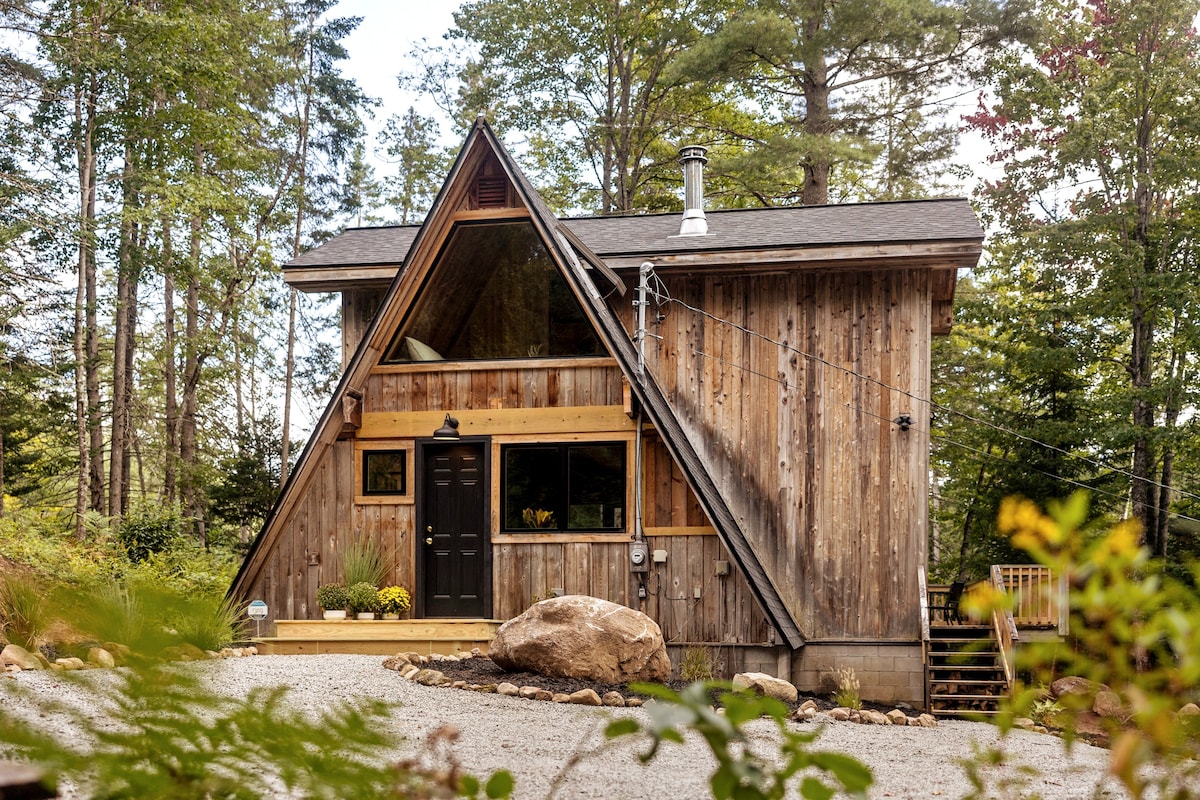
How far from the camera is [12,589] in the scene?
29.5 feet

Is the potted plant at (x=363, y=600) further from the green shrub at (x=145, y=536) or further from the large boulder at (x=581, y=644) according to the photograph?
the green shrub at (x=145, y=536)

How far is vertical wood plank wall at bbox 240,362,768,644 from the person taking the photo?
11258 mm

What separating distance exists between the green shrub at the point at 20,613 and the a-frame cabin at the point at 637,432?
297 centimetres

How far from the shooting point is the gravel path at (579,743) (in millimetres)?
5895

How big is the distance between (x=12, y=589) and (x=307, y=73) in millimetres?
21262

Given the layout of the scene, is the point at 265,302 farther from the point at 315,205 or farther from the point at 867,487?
the point at 867,487

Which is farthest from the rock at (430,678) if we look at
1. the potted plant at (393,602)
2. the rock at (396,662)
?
the potted plant at (393,602)

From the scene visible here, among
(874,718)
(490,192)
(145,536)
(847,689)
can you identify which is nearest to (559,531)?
(847,689)

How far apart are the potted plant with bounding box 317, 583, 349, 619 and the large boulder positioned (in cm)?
252

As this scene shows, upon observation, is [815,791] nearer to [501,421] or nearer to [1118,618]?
[1118,618]

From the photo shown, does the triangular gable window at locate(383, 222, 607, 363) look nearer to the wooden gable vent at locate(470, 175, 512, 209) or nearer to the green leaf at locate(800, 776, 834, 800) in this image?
the wooden gable vent at locate(470, 175, 512, 209)

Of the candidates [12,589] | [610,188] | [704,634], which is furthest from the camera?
[610,188]

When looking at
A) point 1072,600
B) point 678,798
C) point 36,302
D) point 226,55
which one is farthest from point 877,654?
point 226,55

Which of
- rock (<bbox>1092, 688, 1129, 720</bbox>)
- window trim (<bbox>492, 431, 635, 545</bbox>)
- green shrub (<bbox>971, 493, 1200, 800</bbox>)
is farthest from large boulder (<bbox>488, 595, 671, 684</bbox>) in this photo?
green shrub (<bbox>971, 493, 1200, 800</bbox>)
